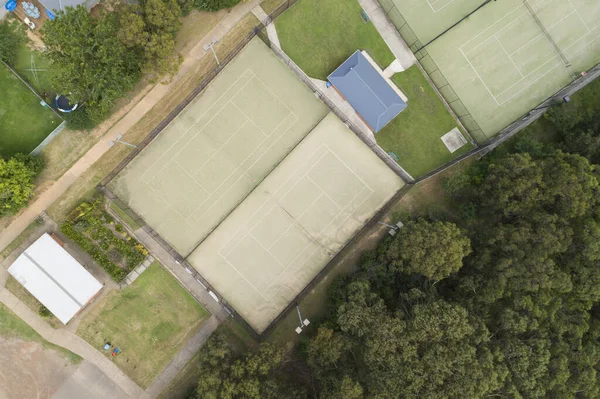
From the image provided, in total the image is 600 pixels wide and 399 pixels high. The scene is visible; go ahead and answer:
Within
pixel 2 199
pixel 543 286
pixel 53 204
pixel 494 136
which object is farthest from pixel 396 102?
pixel 2 199

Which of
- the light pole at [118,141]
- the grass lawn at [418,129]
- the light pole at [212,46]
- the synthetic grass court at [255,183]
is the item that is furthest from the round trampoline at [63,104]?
the grass lawn at [418,129]

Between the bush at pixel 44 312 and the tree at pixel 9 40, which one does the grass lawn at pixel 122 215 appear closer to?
the bush at pixel 44 312

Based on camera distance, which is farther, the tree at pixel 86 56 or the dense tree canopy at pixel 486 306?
the tree at pixel 86 56

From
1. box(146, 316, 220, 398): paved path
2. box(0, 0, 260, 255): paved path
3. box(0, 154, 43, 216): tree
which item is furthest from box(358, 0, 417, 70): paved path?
box(0, 154, 43, 216): tree

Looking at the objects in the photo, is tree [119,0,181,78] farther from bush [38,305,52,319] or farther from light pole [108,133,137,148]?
bush [38,305,52,319]

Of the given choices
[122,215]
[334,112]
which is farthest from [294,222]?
[122,215]

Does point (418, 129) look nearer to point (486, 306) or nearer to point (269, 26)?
point (486, 306)
